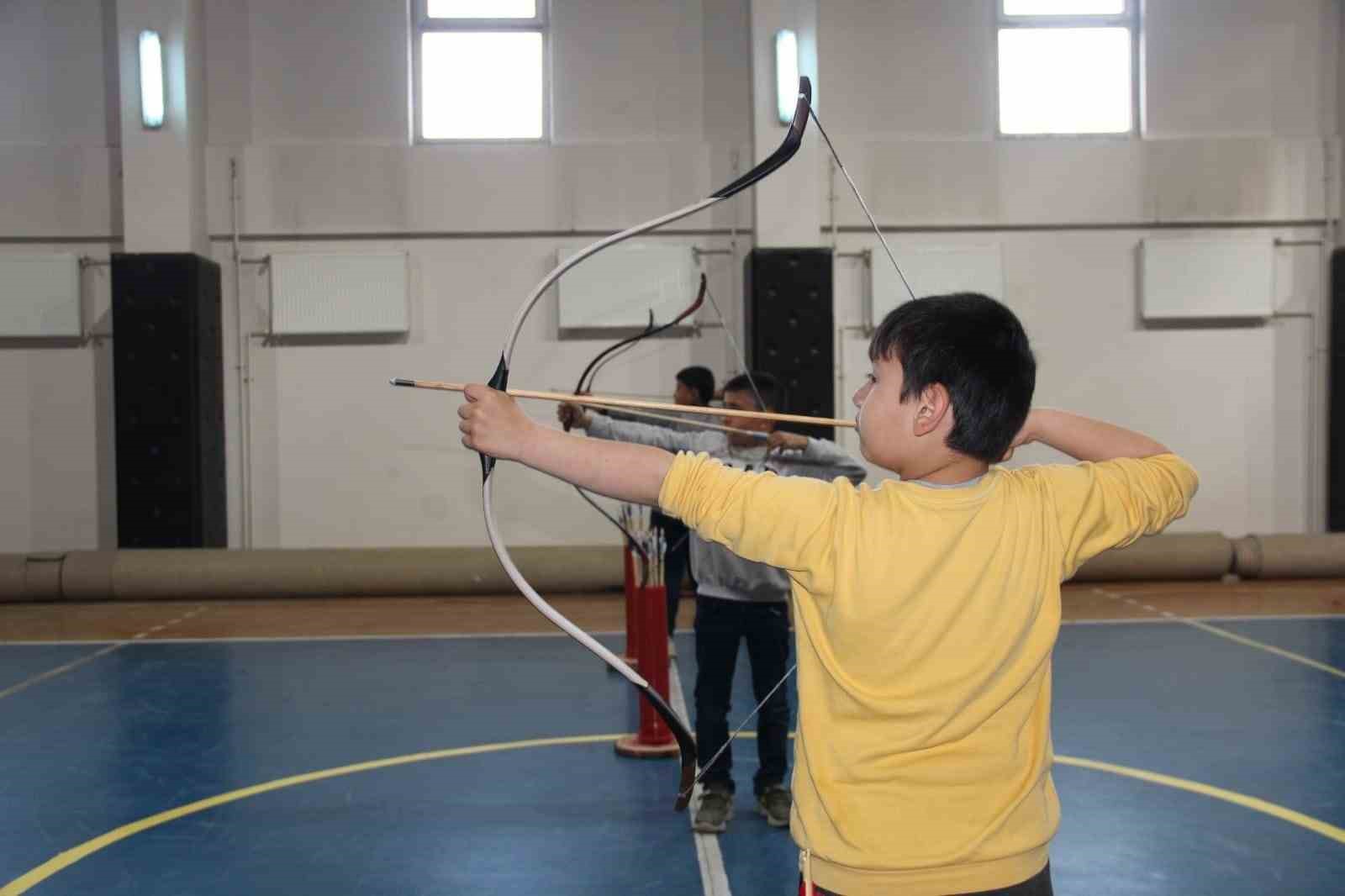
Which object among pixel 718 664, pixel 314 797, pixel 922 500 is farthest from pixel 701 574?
pixel 922 500

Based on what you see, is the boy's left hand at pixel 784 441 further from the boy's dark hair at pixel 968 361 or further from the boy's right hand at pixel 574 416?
the boy's dark hair at pixel 968 361

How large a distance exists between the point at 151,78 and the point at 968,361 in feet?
30.0

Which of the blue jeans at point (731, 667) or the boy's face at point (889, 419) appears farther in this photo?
the blue jeans at point (731, 667)

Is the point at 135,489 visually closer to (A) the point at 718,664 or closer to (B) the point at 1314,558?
(A) the point at 718,664

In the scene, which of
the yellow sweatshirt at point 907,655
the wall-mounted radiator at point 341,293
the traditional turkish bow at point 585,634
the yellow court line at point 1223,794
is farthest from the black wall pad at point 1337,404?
the yellow sweatshirt at point 907,655

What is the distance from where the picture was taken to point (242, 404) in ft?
32.3

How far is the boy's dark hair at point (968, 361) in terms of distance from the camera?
1330 mm

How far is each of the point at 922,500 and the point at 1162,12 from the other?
979 centimetres

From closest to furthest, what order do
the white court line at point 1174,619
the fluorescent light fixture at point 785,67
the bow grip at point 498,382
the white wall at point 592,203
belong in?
the bow grip at point 498,382
the white court line at point 1174,619
the fluorescent light fixture at point 785,67
the white wall at point 592,203

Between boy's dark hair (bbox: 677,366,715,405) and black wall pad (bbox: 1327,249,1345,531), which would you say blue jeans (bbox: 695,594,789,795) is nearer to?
boy's dark hair (bbox: 677,366,715,405)

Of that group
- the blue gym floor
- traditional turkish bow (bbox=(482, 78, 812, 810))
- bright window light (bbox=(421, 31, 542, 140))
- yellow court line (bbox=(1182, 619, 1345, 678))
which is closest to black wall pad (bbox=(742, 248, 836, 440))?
bright window light (bbox=(421, 31, 542, 140))

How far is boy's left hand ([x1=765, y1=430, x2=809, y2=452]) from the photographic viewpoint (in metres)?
3.68

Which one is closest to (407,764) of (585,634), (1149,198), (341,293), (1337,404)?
(585,634)

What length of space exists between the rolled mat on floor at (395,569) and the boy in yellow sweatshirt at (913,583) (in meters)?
7.47
